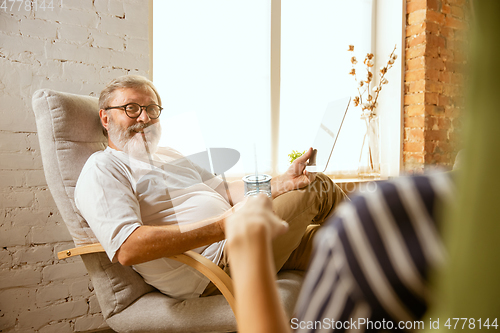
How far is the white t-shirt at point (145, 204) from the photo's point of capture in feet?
3.61

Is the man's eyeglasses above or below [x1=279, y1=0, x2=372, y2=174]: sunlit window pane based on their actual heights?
below

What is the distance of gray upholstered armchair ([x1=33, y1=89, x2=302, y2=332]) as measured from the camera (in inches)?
42.3

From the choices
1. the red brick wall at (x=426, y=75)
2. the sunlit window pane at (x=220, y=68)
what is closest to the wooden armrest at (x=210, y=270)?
the sunlit window pane at (x=220, y=68)

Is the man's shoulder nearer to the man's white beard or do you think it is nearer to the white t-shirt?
the white t-shirt

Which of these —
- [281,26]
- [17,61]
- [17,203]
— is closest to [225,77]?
[281,26]

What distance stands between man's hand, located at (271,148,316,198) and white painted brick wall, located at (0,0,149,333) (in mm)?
1055

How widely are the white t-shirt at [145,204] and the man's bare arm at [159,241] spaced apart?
0.10 feet

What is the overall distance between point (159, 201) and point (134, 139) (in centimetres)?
32

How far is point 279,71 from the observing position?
2.55 metres

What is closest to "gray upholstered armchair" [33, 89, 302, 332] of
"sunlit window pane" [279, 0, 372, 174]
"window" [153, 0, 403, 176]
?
"window" [153, 0, 403, 176]

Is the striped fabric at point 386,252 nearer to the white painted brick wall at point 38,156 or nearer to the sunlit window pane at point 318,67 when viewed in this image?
the white painted brick wall at point 38,156

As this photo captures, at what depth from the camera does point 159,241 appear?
3.50ft

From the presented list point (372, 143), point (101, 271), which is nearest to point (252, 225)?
point (101, 271)

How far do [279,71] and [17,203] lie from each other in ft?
6.12
